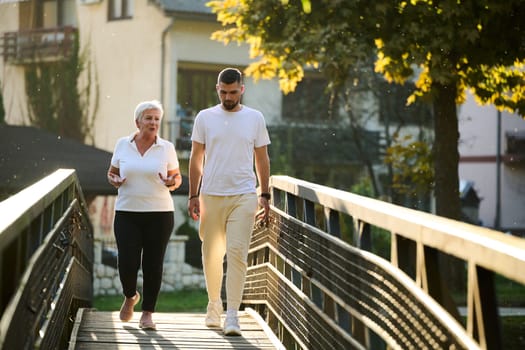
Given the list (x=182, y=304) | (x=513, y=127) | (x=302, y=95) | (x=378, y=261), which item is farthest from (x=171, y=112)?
(x=378, y=261)

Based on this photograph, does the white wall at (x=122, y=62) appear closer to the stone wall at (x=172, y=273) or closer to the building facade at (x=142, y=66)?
the building facade at (x=142, y=66)

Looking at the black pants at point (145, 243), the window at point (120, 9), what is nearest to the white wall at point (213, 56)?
the window at point (120, 9)

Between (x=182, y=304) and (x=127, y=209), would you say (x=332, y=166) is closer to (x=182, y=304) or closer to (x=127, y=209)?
(x=182, y=304)

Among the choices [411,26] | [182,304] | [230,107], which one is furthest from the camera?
[182,304]

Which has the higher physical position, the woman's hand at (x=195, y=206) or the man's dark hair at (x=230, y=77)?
the man's dark hair at (x=230, y=77)

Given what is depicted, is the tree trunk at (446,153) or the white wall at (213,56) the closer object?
the tree trunk at (446,153)

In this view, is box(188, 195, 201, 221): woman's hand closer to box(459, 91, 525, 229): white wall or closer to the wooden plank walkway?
the wooden plank walkway

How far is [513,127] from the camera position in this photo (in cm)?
4559

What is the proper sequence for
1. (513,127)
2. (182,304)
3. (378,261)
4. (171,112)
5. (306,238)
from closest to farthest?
(378,261)
(306,238)
(182,304)
(171,112)
(513,127)

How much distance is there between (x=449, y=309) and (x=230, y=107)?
392 cm

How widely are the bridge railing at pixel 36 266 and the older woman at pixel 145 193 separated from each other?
0.36m

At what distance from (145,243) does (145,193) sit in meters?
0.37

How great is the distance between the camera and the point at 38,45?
3700cm

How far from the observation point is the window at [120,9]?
36.5 m
